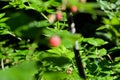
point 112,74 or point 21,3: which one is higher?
point 21,3

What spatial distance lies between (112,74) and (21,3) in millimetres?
770

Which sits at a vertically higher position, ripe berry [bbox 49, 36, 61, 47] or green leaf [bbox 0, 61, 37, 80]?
ripe berry [bbox 49, 36, 61, 47]

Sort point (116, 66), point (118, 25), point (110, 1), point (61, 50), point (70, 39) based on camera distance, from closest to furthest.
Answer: point (70, 39), point (118, 25), point (110, 1), point (61, 50), point (116, 66)

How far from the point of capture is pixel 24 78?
804 millimetres

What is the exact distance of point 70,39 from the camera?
2.59 ft

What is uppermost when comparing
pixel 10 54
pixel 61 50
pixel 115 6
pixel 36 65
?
pixel 36 65

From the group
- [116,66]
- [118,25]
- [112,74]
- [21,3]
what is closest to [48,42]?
[118,25]

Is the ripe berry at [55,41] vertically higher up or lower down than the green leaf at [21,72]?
higher up

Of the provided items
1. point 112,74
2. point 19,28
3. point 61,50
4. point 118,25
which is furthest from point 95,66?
point 19,28

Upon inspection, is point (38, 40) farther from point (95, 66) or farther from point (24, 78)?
point (95, 66)

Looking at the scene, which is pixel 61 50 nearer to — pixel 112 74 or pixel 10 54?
pixel 112 74

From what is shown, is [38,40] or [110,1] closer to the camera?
[38,40]

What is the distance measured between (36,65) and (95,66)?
1.24m

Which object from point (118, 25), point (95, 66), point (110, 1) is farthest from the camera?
point (95, 66)
